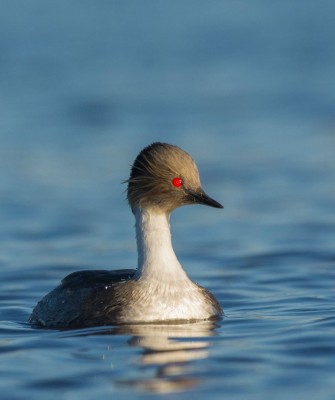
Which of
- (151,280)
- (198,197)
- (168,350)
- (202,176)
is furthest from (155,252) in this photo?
(202,176)

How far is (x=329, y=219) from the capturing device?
785 inches

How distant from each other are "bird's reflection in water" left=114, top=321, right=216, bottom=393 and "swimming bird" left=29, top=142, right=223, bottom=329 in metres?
0.20

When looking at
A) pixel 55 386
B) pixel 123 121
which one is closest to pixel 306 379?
pixel 55 386

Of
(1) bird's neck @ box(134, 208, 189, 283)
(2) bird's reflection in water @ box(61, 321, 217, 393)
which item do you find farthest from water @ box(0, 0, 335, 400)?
(1) bird's neck @ box(134, 208, 189, 283)

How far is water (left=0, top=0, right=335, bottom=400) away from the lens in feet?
38.7

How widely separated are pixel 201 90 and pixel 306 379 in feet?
63.2

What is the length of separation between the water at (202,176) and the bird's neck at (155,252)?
0.60 metres

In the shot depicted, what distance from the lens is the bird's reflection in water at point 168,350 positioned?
11141 mm

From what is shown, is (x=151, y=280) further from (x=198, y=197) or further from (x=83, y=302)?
(x=198, y=197)

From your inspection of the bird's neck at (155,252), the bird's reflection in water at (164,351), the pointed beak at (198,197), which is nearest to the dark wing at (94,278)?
the bird's neck at (155,252)

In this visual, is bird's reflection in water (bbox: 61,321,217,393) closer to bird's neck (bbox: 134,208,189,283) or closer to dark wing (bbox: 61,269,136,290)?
bird's neck (bbox: 134,208,189,283)

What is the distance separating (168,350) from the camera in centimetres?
1231

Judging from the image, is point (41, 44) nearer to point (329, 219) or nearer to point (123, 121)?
point (123, 121)

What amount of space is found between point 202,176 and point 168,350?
34.0ft
